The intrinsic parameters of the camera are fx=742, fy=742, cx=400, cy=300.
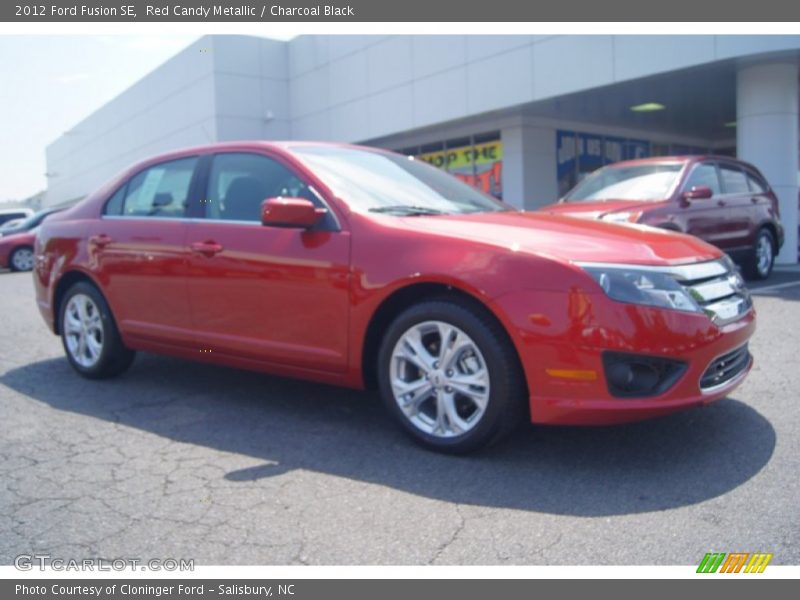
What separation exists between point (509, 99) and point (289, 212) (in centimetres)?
1269

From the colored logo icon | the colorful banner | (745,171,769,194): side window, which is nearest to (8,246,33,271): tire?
the colorful banner

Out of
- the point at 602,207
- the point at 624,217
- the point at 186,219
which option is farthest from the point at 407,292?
the point at 602,207

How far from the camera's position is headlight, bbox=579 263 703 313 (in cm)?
319

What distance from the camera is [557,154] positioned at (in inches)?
712

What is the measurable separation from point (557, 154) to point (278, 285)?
595 inches

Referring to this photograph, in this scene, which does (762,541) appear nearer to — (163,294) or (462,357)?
(462,357)

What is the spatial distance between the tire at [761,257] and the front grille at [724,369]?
6571 mm

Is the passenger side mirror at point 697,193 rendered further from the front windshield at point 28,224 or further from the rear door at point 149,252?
the front windshield at point 28,224

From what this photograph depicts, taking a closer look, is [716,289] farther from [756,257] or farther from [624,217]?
[756,257]

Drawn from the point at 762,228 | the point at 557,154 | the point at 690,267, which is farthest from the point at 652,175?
the point at 557,154

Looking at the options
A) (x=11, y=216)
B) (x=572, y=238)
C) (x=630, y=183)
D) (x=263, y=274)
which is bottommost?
(x=263, y=274)

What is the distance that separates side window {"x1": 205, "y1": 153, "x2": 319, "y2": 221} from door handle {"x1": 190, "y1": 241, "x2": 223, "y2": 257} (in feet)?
0.61

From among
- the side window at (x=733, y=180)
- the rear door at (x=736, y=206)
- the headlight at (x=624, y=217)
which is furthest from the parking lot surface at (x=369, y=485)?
the side window at (x=733, y=180)

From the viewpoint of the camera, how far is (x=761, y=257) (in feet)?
32.1
